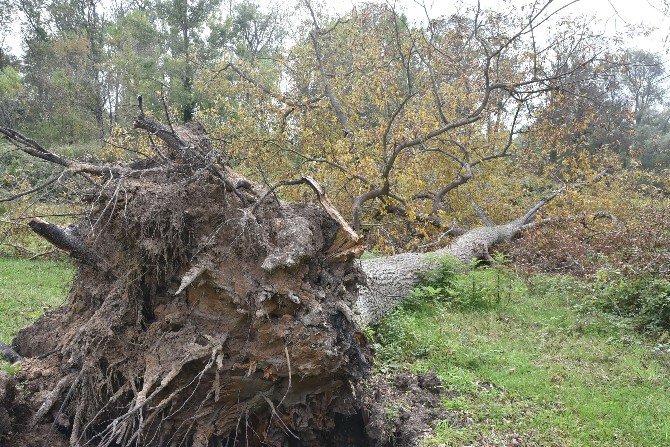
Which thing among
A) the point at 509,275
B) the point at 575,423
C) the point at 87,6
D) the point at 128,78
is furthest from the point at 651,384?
the point at 87,6

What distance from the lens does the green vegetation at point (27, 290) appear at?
21.6 ft

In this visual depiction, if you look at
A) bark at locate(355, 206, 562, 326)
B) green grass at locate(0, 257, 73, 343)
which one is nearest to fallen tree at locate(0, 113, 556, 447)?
bark at locate(355, 206, 562, 326)

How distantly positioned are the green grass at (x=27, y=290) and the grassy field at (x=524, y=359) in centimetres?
3

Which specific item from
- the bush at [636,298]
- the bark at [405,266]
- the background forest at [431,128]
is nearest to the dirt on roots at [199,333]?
the bark at [405,266]

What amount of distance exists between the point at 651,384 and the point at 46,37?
1128 inches

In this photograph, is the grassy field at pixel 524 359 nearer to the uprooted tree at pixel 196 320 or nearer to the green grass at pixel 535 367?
the green grass at pixel 535 367

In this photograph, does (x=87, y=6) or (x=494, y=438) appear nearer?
(x=494, y=438)

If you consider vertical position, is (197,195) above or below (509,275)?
above

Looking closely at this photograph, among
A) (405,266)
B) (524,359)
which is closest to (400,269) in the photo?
(405,266)

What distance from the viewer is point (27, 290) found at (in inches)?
326

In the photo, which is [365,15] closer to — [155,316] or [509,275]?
[509,275]

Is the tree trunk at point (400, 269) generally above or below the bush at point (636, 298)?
above

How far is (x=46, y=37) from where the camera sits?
84.8ft

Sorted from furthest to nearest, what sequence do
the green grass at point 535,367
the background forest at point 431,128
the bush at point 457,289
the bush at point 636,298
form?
1. the background forest at point 431,128
2. the bush at point 457,289
3. the bush at point 636,298
4. the green grass at point 535,367
